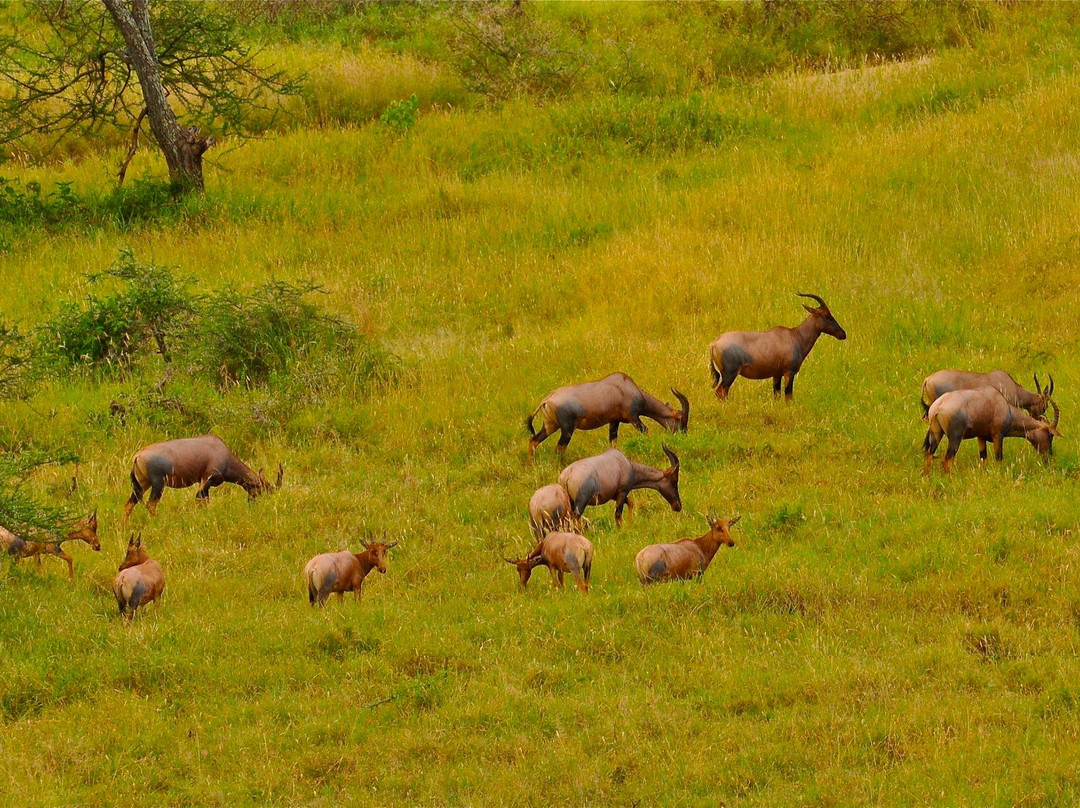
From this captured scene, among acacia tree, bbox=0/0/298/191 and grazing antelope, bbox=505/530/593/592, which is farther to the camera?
acacia tree, bbox=0/0/298/191

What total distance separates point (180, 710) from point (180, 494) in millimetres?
5242

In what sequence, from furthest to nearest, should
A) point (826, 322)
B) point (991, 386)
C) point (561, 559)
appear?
1. point (826, 322)
2. point (991, 386)
3. point (561, 559)

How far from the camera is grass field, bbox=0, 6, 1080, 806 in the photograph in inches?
378

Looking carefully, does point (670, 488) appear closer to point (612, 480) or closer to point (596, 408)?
point (612, 480)

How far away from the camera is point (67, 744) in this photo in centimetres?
979

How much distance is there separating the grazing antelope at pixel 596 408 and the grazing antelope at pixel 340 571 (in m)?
3.56

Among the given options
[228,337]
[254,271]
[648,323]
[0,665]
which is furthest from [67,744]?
[254,271]

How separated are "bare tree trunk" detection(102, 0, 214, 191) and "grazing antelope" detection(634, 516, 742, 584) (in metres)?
15.8

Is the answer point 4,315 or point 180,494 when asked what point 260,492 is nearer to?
point 180,494

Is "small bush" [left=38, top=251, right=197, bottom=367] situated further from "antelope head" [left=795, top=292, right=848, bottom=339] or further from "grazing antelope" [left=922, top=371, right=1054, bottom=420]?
"grazing antelope" [left=922, top=371, right=1054, bottom=420]

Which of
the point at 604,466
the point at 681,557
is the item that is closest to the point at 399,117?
the point at 604,466

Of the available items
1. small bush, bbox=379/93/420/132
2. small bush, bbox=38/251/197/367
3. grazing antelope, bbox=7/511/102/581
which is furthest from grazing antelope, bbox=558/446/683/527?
small bush, bbox=379/93/420/132

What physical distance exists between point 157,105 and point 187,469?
12.2 m

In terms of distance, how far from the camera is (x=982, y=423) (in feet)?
46.9
